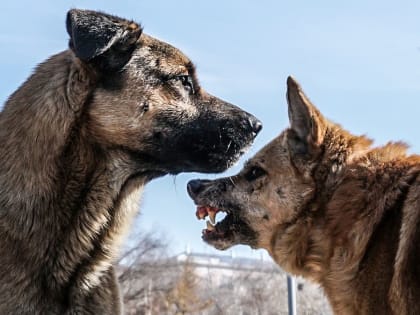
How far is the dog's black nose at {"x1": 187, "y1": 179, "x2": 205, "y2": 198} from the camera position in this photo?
7.91 m

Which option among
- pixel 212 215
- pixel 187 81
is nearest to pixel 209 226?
pixel 212 215

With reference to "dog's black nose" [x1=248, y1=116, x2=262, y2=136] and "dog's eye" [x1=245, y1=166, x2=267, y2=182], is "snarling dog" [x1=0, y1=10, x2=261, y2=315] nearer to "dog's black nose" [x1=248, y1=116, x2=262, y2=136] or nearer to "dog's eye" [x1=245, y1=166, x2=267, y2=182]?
"dog's black nose" [x1=248, y1=116, x2=262, y2=136]

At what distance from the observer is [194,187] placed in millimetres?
7938

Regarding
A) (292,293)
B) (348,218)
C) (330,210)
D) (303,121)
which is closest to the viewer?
(348,218)

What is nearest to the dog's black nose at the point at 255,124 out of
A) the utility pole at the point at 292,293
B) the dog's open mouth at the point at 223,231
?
the dog's open mouth at the point at 223,231

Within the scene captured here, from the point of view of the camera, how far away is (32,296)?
5.54 meters

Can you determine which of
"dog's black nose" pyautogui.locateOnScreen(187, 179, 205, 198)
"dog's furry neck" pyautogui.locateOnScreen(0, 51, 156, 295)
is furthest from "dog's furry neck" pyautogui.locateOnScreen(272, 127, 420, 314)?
"dog's furry neck" pyautogui.locateOnScreen(0, 51, 156, 295)

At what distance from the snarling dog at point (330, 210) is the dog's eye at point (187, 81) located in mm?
916

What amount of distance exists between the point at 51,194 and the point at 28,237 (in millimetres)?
361

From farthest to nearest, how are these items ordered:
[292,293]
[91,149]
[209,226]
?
1. [292,293]
2. [209,226]
3. [91,149]

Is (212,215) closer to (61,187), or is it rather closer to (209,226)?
(209,226)

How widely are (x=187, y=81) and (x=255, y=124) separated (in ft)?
2.32

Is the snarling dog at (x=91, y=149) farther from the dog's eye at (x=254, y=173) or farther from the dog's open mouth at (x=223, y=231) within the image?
the dog's open mouth at (x=223, y=231)

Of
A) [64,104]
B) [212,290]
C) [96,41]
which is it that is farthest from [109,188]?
[212,290]
